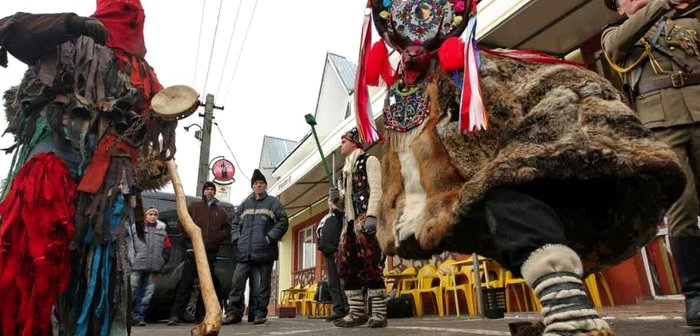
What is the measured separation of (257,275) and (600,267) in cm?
491

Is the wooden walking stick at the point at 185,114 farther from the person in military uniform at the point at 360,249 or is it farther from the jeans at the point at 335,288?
the jeans at the point at 335,288

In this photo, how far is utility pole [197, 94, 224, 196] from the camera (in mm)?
12883

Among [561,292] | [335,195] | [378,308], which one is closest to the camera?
[561,292]

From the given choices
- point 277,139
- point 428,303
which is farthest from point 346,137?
point 277,139

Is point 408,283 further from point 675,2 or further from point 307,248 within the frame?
point 307,248

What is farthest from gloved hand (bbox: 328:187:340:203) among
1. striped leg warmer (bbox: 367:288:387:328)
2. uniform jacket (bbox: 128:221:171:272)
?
uniform jacket (bbox: 128:221:171:272)

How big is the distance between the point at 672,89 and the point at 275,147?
80.6 feet

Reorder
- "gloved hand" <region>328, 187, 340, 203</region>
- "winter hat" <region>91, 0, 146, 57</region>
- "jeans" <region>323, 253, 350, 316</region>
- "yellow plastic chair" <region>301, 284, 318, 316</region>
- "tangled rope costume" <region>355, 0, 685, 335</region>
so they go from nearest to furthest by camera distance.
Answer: "tangled rope costume" <region>355, 0, 685, 335</region>
"winter hat" <region>91, 0, 146, 57</region>
"gloved hand" <region>328, 187, 340, 203</region>
"jeans" <region>323, 253, 350, 316</region>
"yellow plastic chair" <region>301, 284, 318, 316</region>

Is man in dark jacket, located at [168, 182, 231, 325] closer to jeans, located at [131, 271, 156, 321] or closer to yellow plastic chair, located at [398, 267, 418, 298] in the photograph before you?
jeans, located at [131, 271, 156, 321]

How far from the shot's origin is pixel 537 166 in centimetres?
148

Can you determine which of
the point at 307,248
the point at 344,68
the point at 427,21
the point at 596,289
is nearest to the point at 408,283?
the point at 596,289

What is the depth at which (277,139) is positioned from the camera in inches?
1062

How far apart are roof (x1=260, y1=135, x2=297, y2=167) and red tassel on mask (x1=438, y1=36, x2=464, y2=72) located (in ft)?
78.2

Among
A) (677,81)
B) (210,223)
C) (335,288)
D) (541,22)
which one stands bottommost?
(335,288)
